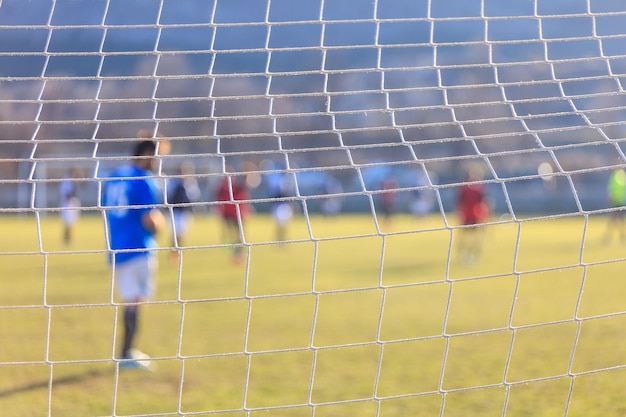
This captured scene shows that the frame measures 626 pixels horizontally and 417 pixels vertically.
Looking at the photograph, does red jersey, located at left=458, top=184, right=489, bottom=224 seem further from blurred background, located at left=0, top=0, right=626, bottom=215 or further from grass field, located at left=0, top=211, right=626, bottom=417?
blurred background, located at left=0, top=0, right=626, bottom=215

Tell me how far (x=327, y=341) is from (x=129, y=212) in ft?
5.90

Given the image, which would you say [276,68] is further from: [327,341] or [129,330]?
[327,341]

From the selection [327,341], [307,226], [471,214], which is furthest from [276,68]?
[471,214]

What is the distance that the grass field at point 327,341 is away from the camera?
12.6 feet

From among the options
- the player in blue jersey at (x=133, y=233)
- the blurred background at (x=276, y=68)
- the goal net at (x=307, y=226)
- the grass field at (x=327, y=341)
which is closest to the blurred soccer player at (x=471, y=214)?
the grass field at (x=327, y=341)

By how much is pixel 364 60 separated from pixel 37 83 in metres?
2.84

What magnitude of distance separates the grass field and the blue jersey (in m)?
0.46

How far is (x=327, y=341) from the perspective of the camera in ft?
20.1

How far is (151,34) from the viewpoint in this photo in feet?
15.1

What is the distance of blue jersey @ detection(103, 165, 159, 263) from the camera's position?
521cm

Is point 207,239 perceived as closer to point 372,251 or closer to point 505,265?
point 372,251

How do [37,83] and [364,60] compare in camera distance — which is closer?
[37,83]

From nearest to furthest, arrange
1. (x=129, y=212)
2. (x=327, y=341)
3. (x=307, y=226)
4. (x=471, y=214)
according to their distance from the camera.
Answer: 1. (x=307, y=226)
2. (x=129, y=212)
3. (x=327, y=341)
4. (x=471, y=214)

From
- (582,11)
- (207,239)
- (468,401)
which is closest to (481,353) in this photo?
(468,401)
